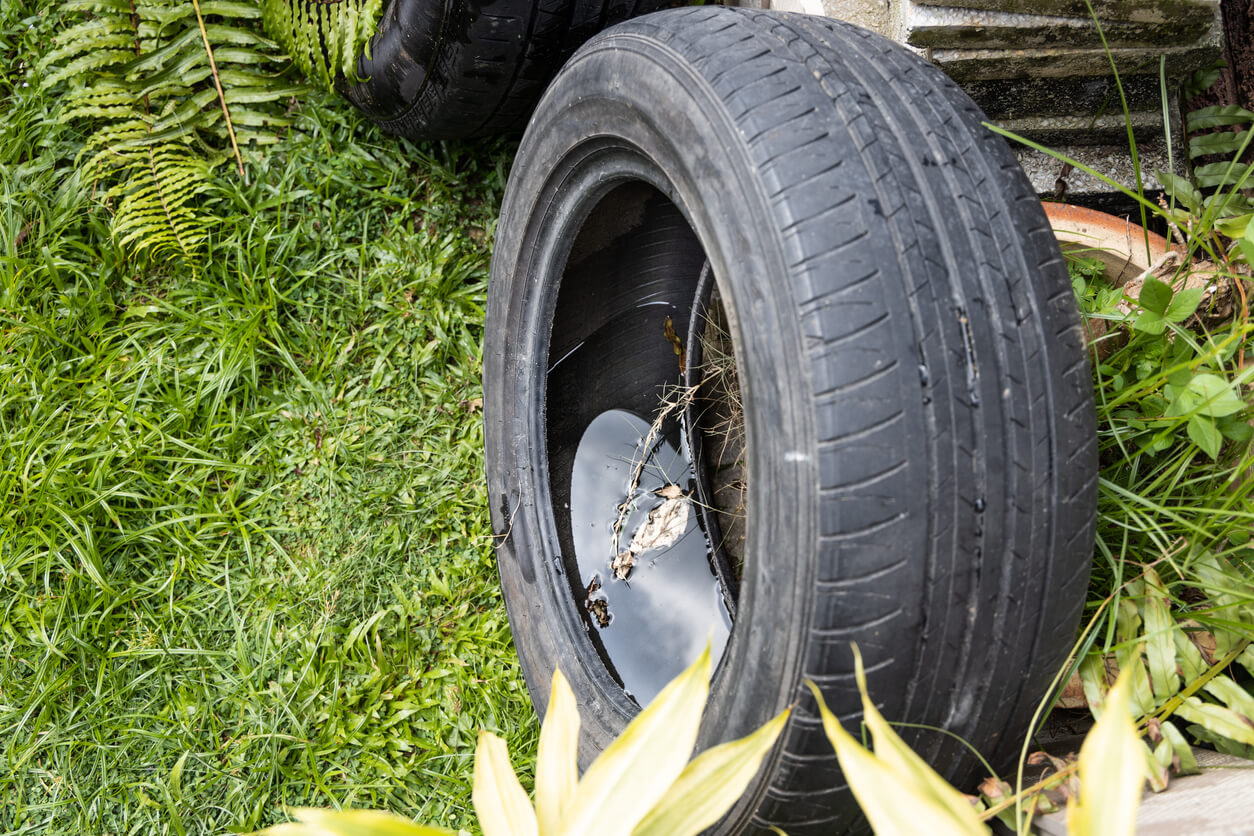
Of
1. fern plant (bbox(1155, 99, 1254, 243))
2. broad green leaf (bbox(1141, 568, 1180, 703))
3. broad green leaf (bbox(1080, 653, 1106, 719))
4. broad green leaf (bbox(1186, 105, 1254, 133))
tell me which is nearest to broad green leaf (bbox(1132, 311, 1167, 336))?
fern plant (bbox(1155, 99, 1254, 243))

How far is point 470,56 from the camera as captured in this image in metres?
1.85

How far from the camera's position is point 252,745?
1.99 m

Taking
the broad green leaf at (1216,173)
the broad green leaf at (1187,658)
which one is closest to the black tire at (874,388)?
the broad green leaf at (1187,658)

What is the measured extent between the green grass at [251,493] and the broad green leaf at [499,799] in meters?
1.09

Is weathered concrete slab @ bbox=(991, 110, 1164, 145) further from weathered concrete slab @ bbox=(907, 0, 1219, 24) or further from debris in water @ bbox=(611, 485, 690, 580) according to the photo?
debris in water @ bbox=(611, 485, 690, 580)

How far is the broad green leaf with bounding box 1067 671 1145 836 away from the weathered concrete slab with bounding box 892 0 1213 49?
4.68ft

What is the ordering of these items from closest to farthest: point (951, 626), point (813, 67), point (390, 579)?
point (951, 626) < point (813, 67) < point (390, 579)

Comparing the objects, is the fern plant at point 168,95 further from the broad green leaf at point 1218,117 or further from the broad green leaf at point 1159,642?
the broad green leaf at point 1159,642

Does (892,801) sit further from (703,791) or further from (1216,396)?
(1216,396)

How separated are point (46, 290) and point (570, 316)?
167 centimetres

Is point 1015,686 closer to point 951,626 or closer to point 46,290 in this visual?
point 951,626

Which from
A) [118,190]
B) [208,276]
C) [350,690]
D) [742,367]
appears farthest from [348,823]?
[118,190]

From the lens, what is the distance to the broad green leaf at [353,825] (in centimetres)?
79

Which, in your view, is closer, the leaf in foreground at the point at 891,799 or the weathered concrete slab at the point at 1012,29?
the leaf in foreground at the point at 891,799
